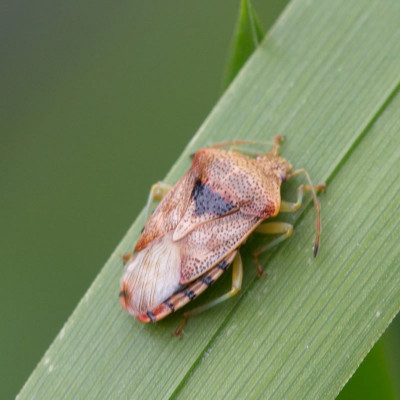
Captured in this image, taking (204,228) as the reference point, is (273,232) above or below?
above

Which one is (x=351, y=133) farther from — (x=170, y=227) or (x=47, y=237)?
(x=47, y=237)

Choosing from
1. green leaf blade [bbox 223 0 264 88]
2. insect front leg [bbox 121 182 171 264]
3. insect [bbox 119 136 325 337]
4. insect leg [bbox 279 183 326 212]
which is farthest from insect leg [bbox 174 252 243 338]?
green leaf blade [bbox 223 0 264 88]

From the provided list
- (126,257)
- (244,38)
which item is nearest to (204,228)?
(126,257)

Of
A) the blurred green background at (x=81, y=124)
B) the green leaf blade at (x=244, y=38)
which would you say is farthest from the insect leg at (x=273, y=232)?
the blurred green background at (x=81, y=124)

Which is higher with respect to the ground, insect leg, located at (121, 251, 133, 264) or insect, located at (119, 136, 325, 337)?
insect, located at (119, 136, 325, 337)

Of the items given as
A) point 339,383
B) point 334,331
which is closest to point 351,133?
point 334,331

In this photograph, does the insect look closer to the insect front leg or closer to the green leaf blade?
the insect front leg

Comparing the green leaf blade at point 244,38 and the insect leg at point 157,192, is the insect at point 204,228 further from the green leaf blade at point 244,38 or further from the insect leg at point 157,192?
the green leaf blade at point 244,38

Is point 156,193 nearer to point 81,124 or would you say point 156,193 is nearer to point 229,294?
point 229,294
